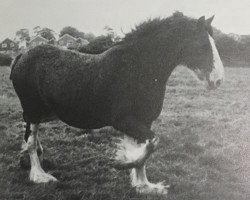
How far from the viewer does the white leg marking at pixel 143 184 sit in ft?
10.9

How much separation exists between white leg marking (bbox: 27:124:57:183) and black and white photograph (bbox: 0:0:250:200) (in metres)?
0.01

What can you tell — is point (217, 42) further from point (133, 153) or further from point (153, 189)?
point (153, 189)

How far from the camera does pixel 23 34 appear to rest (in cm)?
409

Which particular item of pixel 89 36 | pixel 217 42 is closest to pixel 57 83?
pixel 89 36

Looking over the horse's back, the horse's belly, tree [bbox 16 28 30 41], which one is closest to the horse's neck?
the horse's back

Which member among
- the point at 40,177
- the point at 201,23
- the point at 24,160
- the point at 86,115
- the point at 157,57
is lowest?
the point at 40,177

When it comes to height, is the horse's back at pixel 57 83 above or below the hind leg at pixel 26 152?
above

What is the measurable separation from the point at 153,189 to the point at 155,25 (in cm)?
131

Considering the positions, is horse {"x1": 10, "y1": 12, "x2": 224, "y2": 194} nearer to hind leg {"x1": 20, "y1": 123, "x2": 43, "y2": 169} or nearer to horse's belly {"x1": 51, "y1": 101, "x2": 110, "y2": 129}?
horse's belly {"x1": 51, "y1": 101, "x2": 110, "y2": 129}

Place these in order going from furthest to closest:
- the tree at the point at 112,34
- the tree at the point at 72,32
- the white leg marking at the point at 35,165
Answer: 1. the tree at the point at 72,32
2. the tree at the point at 112,34
3. the white leg marking at the point at 35,165

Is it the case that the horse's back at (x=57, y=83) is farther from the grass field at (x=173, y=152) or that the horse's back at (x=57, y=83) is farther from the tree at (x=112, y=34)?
the grass field at (x=173, y=152)

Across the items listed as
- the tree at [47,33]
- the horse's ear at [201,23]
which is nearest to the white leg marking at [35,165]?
the tree at [47,33]

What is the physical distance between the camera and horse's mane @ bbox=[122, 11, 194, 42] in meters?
3.31

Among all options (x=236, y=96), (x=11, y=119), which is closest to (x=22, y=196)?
(x=11, y=119)
